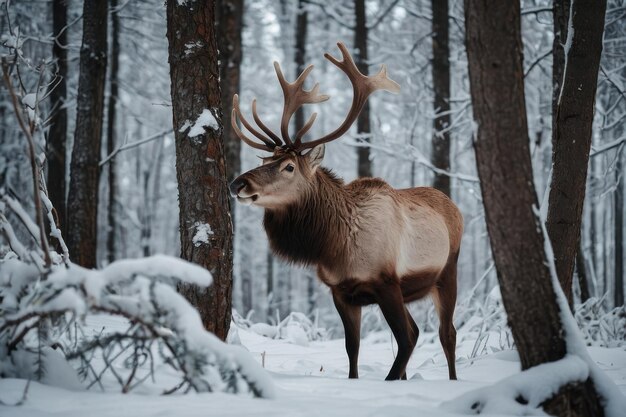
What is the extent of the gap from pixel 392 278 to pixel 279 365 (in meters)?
1.51

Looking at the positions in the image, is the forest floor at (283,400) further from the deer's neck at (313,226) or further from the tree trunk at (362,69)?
the tree trunk at (362,69)

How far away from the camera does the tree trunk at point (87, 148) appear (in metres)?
6.68

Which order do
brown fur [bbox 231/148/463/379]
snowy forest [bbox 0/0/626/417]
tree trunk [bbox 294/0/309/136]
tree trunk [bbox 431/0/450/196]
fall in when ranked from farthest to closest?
tree trunk [bbox 294/0/309/136], tree trunk [bbox 431/0/450/196], brown fur [bbox 231/148/463/379], snowy forest [bbox 0/0/626/417]

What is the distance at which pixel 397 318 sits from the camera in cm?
409

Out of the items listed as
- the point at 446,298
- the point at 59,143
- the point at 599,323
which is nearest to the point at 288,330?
the point at 446,298

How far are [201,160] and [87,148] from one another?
11.7 feet

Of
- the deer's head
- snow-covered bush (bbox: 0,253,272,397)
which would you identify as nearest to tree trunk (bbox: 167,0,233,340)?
the deer's head

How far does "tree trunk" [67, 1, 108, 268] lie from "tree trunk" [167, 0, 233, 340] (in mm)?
3297

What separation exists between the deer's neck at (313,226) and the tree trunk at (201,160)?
66cm

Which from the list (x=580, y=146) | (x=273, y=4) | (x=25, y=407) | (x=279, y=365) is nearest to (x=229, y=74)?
(x=279, y=365)

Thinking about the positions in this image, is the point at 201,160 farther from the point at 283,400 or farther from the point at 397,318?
the point at 283,400

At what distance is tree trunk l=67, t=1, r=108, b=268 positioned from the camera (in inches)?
263

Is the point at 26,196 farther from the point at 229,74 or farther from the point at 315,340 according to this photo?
the point at 315,340

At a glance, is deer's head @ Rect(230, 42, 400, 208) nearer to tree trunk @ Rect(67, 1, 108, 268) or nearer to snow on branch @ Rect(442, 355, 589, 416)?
snow on branch @ Rect(442, 355, 589, 416)
